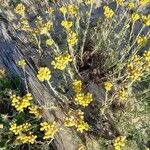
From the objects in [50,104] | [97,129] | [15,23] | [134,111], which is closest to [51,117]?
[50,104]

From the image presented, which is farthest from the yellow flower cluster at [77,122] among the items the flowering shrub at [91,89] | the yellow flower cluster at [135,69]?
the yellow flower cluster at [135,69]

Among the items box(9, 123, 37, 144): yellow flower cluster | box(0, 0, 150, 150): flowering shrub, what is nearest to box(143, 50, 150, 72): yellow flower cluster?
box(0, 0, 150, 150): flowering shrub

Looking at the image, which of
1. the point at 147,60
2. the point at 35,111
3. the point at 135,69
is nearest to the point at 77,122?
the point at 35,111

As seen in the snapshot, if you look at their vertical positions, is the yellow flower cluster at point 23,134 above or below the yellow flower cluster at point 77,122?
above

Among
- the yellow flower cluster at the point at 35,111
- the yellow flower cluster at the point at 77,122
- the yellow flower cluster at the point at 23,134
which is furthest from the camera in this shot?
the yellow flower cluster at the point at 35,111

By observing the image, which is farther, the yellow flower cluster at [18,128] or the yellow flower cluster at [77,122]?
the yellow flower cluster at [18,128]

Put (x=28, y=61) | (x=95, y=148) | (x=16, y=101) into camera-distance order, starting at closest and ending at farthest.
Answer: (x=16, y=101) → (x=95, y=148) → (x=28, y=61)

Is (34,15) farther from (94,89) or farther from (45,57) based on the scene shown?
(94,89)

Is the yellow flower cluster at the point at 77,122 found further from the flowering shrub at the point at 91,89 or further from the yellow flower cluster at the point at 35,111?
the yellow flower cluster at the point at 35,111

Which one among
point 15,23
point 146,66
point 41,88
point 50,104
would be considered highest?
point 15,23

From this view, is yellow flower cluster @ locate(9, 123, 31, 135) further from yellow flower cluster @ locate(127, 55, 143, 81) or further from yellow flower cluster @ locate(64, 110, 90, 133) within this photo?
yellow flower cluster @ locate(127, 55, 143, 81)

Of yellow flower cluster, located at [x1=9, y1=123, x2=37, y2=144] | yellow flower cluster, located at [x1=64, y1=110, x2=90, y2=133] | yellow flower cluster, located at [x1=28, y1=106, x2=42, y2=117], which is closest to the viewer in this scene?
yellow flower cluster, located at [x1=64, y1=110, x2=90, y2=133]
